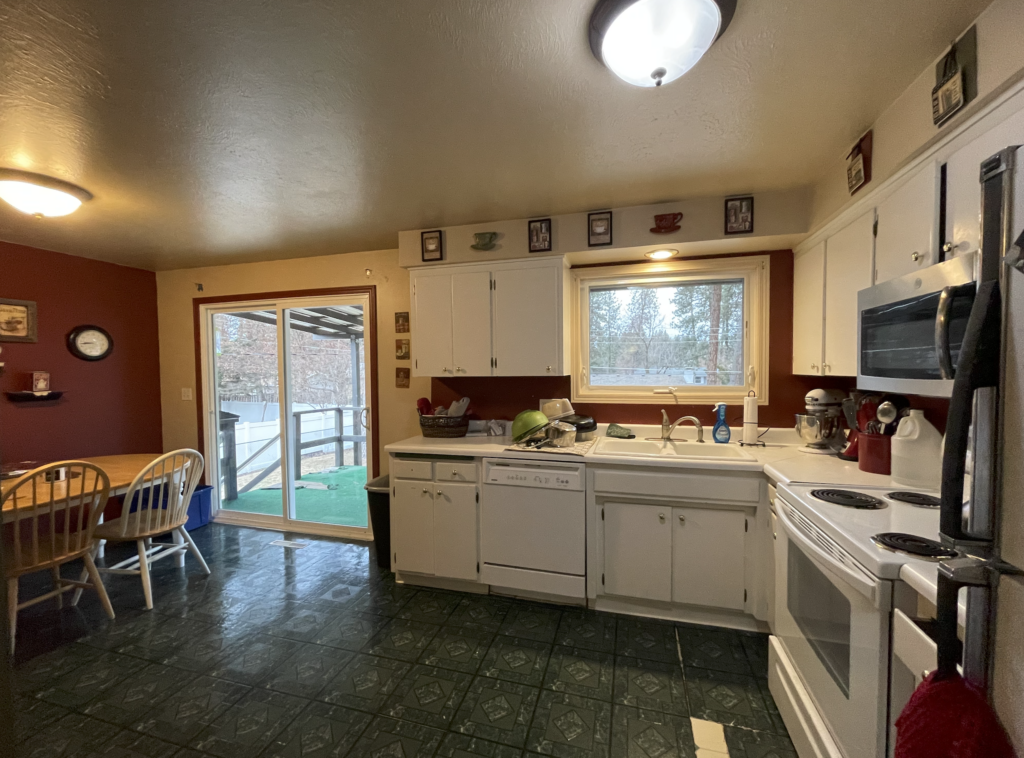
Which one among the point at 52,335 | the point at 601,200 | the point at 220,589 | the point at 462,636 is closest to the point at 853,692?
the point at 462,636

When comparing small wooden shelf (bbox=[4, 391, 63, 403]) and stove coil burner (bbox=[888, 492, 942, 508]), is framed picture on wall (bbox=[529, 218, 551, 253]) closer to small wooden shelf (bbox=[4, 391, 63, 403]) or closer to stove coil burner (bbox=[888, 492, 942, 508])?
stove coil burner (bbox=[888, 492, 942, 508])

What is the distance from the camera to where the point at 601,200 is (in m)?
2.37

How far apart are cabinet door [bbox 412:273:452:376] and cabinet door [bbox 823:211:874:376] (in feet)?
7.10

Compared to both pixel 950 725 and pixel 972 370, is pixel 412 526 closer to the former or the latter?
pixel 950 725

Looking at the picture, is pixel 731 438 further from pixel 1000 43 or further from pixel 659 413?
pixel 1000 43

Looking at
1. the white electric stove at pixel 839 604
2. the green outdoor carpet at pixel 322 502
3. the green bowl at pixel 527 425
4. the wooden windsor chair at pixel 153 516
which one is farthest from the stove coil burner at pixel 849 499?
the wooden windsor chair at pixel 153 516

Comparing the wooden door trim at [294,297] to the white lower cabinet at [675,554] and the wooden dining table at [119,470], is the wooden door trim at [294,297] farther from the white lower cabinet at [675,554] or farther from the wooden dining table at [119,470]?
the white lower cabinet at [675,554]

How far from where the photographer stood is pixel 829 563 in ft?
3.88

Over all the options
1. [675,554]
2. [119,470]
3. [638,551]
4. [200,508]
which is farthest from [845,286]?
[200,508]

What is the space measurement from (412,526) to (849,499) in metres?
2.22

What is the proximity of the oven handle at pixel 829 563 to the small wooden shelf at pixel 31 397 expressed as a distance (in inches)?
187

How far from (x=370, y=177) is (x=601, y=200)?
1.28 meters

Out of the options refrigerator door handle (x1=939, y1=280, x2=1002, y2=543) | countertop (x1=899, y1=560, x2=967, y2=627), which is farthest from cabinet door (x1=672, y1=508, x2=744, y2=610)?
refrigerator door handle (x1=939, y1=280, x2=1002, y2=543)

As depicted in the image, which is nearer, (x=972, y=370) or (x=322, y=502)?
(x=972, y=370)
